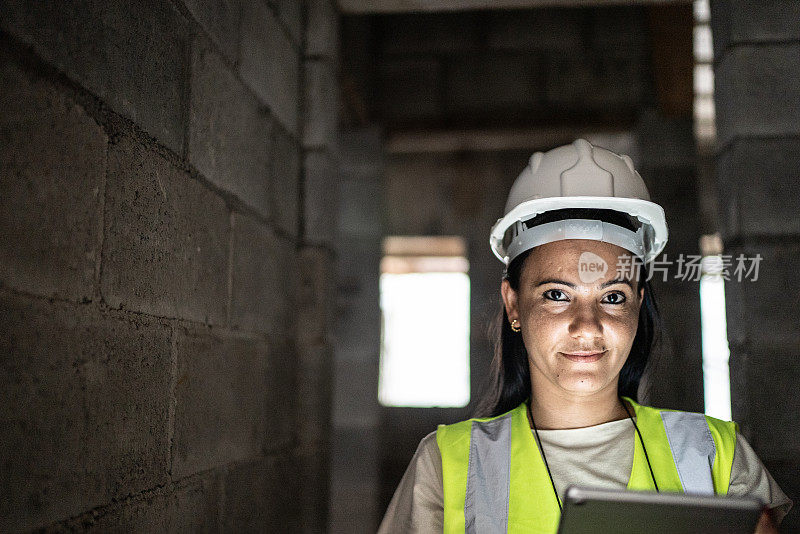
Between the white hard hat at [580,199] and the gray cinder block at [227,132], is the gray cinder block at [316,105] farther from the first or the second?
the white hard hat at [580,199]

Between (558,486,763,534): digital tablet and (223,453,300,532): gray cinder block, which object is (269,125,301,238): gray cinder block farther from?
(558,486,763,534): digital tablet

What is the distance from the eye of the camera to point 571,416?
1940 mm

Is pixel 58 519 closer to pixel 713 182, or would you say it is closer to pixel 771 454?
pixel 771 454

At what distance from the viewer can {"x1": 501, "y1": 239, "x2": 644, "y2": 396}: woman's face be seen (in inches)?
72.4

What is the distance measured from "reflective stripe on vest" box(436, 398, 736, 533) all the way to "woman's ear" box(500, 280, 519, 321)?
35cm

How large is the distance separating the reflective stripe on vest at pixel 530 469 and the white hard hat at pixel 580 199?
1.68 ft

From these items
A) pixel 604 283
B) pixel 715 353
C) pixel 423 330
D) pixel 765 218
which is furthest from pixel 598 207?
pixel 715 353

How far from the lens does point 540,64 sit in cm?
557

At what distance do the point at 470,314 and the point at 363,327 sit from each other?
2.04 meters

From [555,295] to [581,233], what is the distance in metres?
0.19

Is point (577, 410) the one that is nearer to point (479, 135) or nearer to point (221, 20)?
point (221, 20)

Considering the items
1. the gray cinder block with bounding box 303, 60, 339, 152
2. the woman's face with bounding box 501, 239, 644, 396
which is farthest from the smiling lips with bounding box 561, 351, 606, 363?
the gray cinder block with bounding box 303, 60, 339, 152

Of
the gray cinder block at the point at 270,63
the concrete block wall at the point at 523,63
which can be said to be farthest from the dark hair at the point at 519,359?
the concrete block wall at the point at 523,63

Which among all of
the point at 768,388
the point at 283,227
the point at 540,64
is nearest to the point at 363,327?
the point at 540,64
